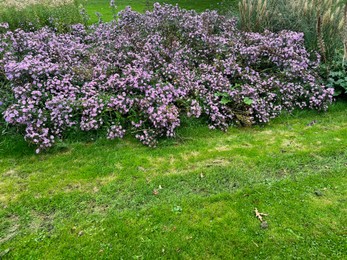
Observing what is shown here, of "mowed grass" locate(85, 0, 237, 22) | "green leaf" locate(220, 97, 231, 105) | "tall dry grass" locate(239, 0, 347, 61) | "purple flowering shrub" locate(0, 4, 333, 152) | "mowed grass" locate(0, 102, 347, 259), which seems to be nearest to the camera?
"mowed grass" locate(0, 102, 347, 259)

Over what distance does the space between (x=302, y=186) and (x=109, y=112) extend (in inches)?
109

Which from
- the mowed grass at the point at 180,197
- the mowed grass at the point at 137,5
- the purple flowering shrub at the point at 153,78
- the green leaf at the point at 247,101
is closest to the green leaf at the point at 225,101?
the purple flowering shrub at the point at 153,78

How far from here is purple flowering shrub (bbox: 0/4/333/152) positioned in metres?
4.05

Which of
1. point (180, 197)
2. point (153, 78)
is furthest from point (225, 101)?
point (180, 197)

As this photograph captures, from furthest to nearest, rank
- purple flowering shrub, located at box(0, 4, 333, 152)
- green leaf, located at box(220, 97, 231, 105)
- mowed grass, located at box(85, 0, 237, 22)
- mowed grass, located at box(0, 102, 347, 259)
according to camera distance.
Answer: mowed grass, located at box(85, 0, 237, 22) → green leaf, located at box(220, 97, 231, 105) → purple flowering shrub, located at box(0, 4, 333, 152) → mowed grass, located at box(0, 102, 347, 259)

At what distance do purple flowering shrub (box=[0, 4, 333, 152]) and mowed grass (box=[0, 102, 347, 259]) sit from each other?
0.33 m

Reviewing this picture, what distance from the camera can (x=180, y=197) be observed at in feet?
10.2

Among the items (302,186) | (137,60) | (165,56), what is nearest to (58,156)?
(137,60)

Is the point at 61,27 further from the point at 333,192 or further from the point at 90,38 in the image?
the point at 333,192

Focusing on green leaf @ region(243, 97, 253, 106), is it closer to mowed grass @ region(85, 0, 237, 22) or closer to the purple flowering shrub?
the purple flowering shrub

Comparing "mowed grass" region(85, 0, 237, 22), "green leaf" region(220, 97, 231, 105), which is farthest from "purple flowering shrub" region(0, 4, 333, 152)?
"mowed grass" region(85, 0, 237, 22)

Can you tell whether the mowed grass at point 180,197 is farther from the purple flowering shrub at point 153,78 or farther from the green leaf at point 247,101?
the green leaf at point 247,101

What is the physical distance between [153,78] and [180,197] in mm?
2179

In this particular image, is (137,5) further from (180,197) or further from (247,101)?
(180,197)
